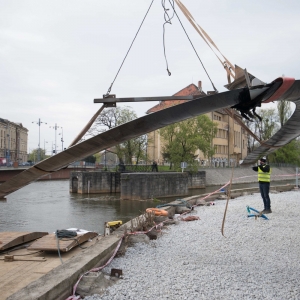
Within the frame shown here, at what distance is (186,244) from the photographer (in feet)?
Answer: 25.5

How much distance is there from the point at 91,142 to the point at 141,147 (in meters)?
48.3

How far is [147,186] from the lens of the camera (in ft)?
116

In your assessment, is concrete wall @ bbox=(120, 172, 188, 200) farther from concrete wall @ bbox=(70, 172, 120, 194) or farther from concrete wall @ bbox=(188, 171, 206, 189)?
concrete wall @ bbox=(188, 171, 206, 189)

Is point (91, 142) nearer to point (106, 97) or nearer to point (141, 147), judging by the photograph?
point (106, 97)

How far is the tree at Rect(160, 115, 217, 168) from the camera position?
49.6 metres

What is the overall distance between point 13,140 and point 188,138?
205 ft

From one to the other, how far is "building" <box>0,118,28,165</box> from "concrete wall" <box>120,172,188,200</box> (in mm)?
49609

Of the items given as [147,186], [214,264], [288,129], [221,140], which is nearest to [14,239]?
[214,264]

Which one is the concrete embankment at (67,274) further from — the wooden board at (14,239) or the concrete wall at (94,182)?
the concrete wall at (94,182)

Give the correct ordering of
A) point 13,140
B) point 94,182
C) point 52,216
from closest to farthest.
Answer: point 52,216 → point 94,182 → point 13,140

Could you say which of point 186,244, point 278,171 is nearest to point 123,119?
point 278,171

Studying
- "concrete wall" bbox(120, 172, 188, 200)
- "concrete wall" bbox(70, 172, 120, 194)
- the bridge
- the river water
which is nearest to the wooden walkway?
the bridge

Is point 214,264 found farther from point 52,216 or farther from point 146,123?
point 52,216

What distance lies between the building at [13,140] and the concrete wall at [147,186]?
49609 millimetres
